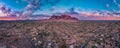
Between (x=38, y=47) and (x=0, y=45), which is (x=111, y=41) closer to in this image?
(x=38, y=47)

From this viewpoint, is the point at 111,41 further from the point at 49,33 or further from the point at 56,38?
the point at 49,33

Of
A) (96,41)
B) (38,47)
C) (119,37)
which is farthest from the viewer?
(119,37)

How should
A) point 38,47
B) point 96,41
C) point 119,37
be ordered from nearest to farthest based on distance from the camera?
point 38,47 → point 96,41 → point 119,37

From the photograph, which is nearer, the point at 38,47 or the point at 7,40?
the point at 38,47

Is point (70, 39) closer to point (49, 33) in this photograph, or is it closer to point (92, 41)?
point (92, 41)

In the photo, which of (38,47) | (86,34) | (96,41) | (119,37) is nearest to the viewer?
(38,47)

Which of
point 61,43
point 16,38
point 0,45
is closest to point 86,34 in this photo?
point 61,43

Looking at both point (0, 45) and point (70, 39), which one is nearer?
point (0, 45)

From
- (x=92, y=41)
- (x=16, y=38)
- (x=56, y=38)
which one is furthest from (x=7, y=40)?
(x=92, y=41)
